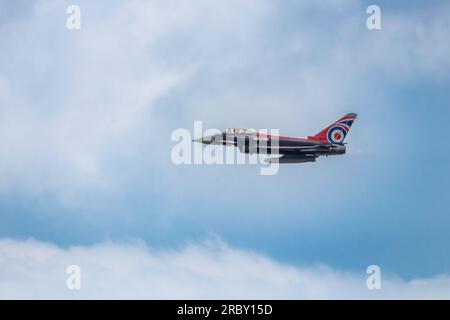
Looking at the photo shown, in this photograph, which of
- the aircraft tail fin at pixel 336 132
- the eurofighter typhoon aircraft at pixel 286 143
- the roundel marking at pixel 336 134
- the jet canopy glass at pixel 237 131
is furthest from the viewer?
the jet canopy glass at pixel 237 131

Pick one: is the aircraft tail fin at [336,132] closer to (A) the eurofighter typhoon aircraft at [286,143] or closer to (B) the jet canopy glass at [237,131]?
(A) the eurofighter typhoon aircraft at [286,143]

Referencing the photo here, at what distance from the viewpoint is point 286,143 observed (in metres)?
163

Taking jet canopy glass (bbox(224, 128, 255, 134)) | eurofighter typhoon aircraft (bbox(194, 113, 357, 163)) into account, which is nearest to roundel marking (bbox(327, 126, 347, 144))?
eurofighter typhoon aircraft (bbox(194, 113, 357, 163))

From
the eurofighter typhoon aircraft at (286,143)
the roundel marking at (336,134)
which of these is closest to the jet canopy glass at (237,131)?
the eurofighter typhoon aircraft at (286,143)

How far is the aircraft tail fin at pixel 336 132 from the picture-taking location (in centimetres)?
16540

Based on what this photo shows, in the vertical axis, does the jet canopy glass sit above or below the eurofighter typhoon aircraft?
above

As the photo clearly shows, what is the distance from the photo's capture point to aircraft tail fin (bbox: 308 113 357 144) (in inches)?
6512

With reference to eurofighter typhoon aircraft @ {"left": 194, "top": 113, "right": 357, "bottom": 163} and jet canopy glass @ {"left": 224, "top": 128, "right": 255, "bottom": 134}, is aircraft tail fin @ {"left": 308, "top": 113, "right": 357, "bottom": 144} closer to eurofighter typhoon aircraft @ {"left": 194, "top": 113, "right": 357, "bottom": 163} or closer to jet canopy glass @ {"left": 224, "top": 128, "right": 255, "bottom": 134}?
eurofighter typhoon aircraft @ {"left": 194, "top": 113, "right": 357, "bottom": 163}

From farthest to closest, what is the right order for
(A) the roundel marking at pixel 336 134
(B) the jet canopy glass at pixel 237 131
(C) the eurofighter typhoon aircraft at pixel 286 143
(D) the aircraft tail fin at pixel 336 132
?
(B) the jet canopy glass at pixel 237 131 < (A) the roundel marking at pixel 336 134 < (D) the aircraft tail fin at pixel 336 132 < (C) the eurofighter typhoon aircraft at pixel 286 143

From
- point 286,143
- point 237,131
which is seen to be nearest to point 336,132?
point 286,143
